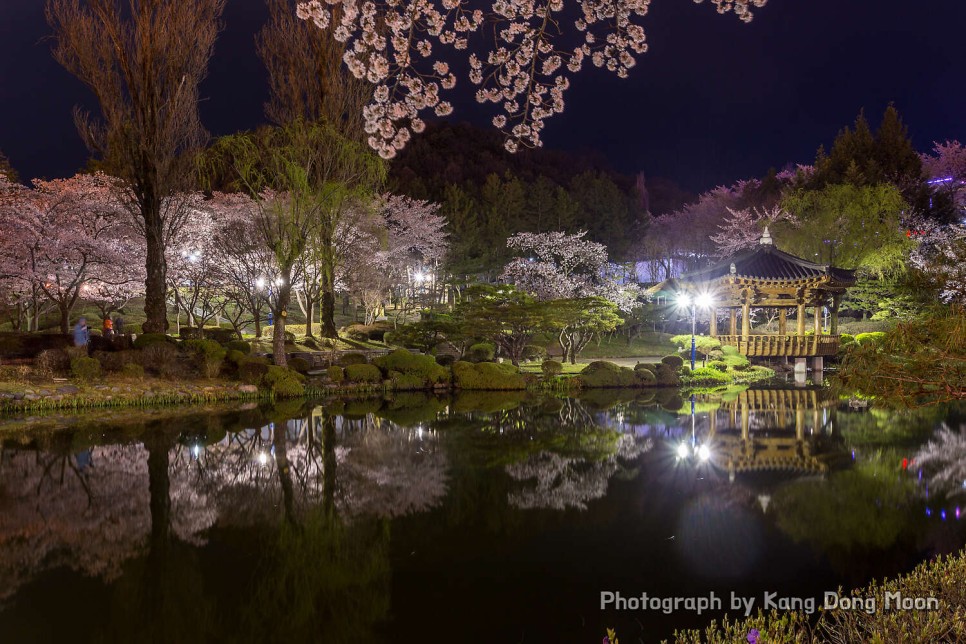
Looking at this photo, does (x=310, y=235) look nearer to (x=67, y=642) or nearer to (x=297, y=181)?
(x=297, y=181)

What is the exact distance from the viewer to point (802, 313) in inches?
976

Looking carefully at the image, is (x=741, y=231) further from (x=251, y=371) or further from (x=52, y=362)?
(x=52, y=362)

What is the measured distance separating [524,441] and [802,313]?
18.3 meters

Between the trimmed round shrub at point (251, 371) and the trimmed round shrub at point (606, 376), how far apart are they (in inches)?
370

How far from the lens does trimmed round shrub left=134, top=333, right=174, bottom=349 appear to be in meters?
16.6

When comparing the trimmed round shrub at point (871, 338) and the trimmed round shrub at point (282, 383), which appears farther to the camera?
the trimmed round shrub at point (282, 383)

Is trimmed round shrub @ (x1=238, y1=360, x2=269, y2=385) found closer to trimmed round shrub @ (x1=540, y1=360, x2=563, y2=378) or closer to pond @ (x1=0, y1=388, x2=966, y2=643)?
pond @ (x1=0, y1=388, x2=966, y2=643)

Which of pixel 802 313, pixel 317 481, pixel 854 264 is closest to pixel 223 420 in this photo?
pixel 317 481

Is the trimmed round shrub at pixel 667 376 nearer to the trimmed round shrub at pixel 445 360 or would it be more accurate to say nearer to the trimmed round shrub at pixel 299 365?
the trimmed round shrub at pixel 445 360

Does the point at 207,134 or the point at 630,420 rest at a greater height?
the point at 207,134

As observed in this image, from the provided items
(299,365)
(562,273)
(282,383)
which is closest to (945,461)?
(282,383)

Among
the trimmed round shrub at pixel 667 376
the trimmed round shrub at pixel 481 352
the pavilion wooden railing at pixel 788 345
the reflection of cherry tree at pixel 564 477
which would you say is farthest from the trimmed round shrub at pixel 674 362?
the reflection of cherry tree at pixel 564 477

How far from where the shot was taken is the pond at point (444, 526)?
4.68 meters

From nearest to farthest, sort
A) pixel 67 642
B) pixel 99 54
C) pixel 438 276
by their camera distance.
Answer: pixel 67 642
pixel 99 54
pixel 438 276
